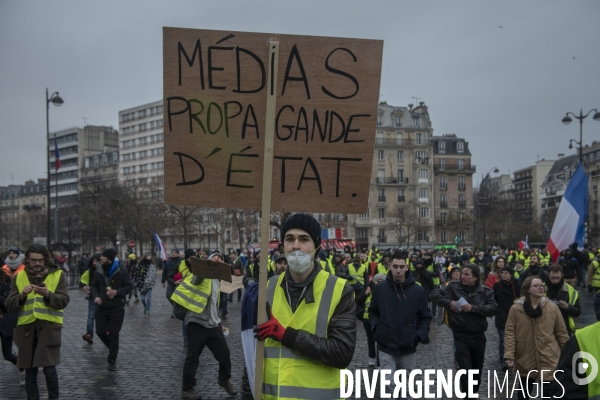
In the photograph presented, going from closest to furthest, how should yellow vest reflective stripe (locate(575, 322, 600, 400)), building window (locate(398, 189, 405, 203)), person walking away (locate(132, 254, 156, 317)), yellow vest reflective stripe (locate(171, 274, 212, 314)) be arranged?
yellow vest reflective stripe (locate(575, 322, 600, 400)) < yellow vest reflective stripe (locate(171, 274, 212, 314)) < person walking away (locate(132, 254, 156, 317)) < building window (locate(398, 189, 405, 203))

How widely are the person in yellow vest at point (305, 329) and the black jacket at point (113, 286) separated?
701cm

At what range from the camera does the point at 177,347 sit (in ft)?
40.8

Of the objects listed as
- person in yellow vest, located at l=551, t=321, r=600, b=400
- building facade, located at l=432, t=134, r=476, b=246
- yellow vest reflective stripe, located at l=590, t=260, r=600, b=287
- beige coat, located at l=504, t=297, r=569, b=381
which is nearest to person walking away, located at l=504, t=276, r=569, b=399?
beige coat, located at l=504, t=297, r=569, b=381

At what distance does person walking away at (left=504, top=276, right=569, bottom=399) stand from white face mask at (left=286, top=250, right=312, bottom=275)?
3.96 meters

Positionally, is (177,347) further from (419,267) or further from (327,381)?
(327,381)

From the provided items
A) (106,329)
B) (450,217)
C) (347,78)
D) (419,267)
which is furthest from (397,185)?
(347,78)

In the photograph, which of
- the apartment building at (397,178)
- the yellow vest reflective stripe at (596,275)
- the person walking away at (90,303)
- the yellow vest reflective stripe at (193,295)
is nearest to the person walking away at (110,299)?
the person walking away at (90,303)

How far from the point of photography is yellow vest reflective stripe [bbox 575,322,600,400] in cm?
301

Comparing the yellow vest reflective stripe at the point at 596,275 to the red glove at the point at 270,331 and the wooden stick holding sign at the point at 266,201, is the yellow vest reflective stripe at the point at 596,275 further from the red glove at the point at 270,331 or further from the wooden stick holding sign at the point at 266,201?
the red glove at the point at 270,331

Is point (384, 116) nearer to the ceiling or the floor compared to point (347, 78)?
nearer to the ceiling

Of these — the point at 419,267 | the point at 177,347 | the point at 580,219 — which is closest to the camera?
the point at 177,347

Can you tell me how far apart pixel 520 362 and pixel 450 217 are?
81.3 metres

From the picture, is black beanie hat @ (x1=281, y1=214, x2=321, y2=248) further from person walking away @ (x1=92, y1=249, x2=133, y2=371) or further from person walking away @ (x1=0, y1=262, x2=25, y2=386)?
person walking away @ (x1=92, y1=249, x2=133, y2=371)

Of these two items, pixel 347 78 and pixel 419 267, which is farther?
pixel 419 267
